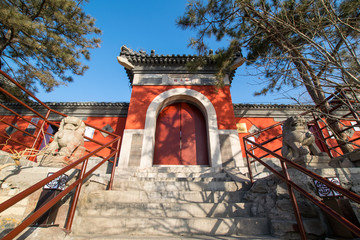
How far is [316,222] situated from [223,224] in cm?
107

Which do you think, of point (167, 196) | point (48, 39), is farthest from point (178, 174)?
point (48, 39)

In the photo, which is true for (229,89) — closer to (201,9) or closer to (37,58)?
(201,9)

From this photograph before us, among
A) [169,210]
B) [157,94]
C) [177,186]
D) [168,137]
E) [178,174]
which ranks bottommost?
[169,210]

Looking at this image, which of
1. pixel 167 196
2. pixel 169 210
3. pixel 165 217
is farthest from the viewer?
pixel 167 196

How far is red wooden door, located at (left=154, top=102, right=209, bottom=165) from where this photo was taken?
19.5 feet

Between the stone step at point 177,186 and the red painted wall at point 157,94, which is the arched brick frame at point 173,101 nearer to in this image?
the red painted wall at point 157,94

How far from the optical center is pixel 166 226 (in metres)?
2.04

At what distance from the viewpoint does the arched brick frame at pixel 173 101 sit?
5.35 metres

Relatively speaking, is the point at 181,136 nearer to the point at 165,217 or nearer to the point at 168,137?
the point at 168,137

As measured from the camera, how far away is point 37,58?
7195 millimetres

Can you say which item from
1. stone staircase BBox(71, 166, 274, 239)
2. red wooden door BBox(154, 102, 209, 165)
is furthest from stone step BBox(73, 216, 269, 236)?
red wooden door BBox(154, 102, 209, 165)

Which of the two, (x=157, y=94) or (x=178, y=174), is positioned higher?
(x=157, y=94)

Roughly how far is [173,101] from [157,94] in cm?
77

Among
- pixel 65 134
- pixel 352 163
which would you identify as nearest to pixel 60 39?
pixel 65 134
